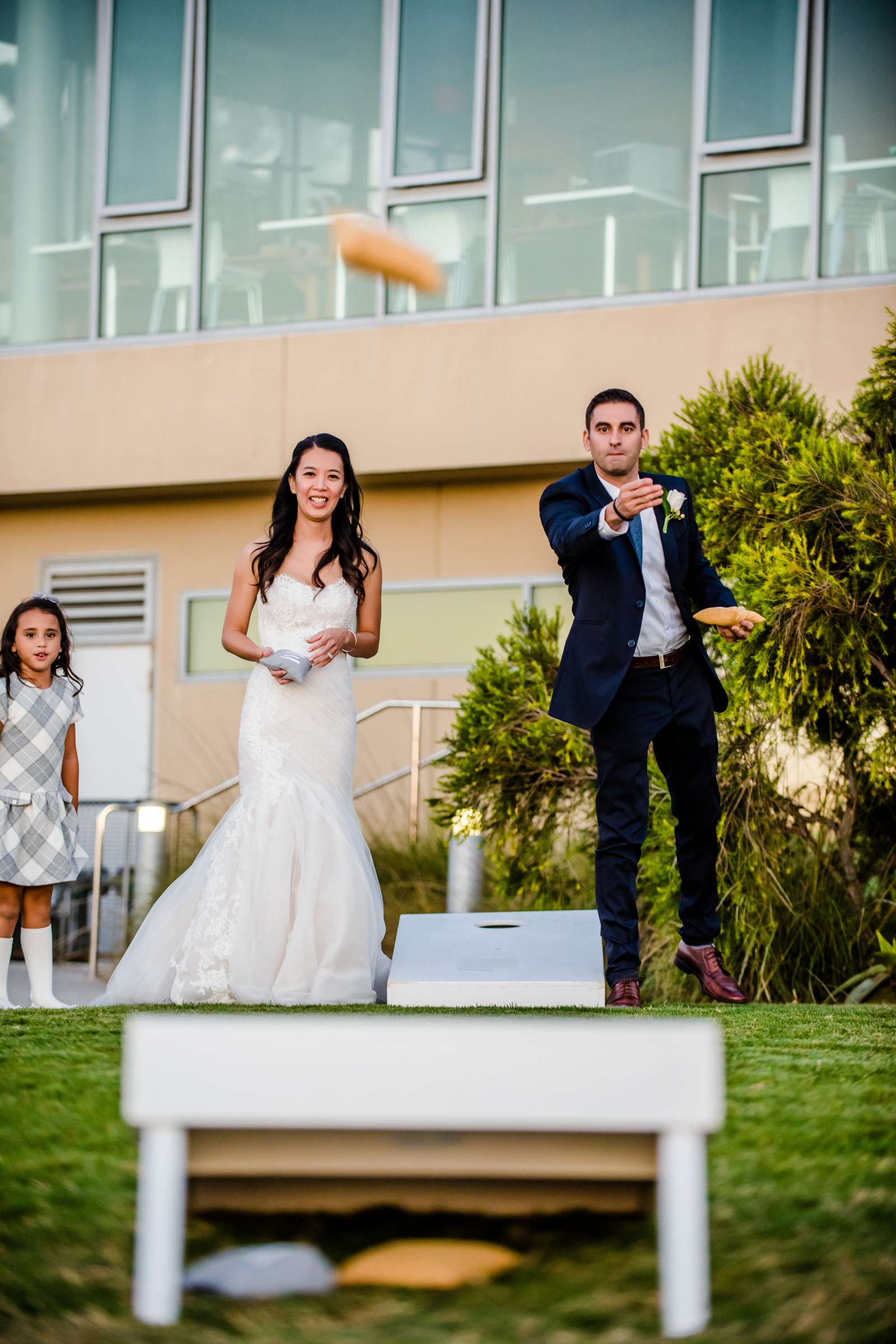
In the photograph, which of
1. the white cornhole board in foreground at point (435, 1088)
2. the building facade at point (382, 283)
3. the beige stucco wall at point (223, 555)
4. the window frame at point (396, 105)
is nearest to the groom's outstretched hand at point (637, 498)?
the white cornhole board in foreground at point (435, 1088)

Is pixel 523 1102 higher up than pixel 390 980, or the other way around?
pixel 523 1102

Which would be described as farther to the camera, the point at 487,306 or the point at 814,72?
the point at 487,306

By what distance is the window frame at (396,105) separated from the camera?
1070cm

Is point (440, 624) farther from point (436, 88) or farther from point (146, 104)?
point (146, 104)

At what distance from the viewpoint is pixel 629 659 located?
4723mm

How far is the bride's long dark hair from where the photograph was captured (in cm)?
571

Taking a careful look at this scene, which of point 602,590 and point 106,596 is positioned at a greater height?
point 106,596

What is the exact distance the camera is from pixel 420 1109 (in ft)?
6.23

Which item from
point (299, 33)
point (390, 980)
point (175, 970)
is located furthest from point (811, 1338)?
point (299, 33)

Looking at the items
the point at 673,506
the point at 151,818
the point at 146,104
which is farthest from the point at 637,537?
the point at 146,104

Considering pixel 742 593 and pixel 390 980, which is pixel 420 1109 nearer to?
pixel 390 980

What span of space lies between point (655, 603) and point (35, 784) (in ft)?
8.28

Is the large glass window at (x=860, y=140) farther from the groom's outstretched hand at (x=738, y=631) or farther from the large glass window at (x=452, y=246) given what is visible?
the groom's outstretched hand at (x=738, y=631)

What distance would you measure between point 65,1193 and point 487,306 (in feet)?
29.0
